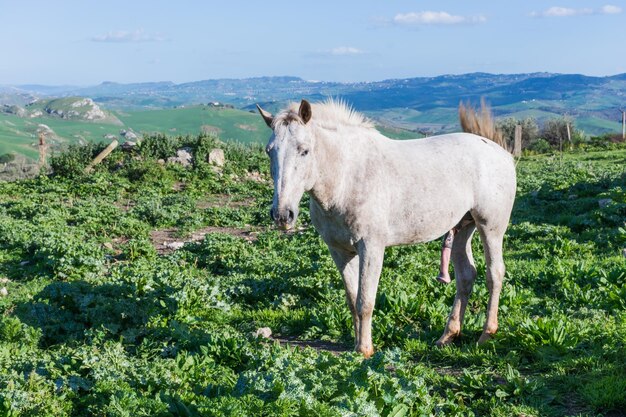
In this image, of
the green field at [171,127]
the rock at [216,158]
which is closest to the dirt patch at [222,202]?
the rock at [216,158]

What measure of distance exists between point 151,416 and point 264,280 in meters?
4.82

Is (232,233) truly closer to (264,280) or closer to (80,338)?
(264,280)

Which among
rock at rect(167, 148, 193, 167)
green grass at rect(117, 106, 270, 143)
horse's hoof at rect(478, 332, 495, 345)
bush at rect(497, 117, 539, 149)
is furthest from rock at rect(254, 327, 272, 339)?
green grass at rect(117, 106, 270, 143)

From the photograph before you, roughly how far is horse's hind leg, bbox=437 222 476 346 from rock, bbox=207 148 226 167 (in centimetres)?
1609

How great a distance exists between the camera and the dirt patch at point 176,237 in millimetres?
12734

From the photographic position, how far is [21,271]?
34.5ft

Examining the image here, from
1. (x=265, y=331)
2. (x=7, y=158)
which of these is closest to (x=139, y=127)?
Result: (x=7, y=158)

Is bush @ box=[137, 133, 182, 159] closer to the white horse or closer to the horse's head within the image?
the white horse

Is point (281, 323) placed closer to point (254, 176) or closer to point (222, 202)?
point (222, 202)

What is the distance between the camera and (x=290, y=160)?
16.7ft

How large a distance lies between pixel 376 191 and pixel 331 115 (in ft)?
2.86

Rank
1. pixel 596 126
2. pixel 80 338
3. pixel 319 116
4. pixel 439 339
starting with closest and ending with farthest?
pixel 319 116, pixel 439 339, pixel 80 338, pixel 596 126

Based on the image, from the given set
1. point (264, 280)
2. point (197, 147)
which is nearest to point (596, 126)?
point (197, 147)

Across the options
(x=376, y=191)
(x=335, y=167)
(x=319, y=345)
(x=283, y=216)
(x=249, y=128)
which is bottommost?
(x=319, y=345)
